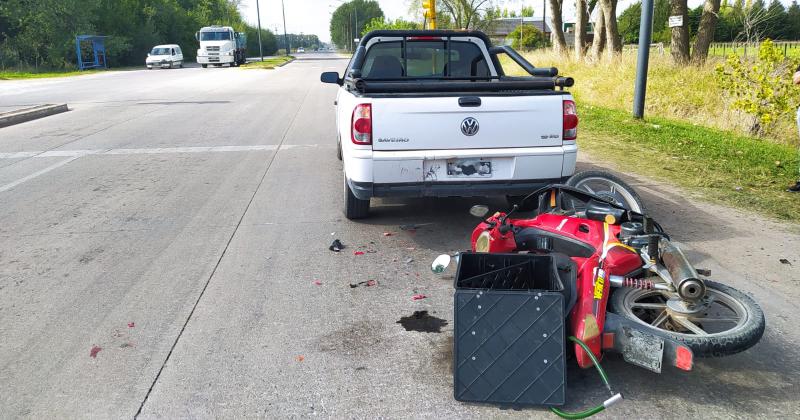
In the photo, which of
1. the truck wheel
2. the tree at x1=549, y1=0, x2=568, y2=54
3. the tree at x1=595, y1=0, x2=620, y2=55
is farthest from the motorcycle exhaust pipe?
the tree at x1=549, y1=0, x2=568, y2=54

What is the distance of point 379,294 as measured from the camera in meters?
4.50

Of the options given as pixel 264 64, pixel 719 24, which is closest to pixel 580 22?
pixel 264 64

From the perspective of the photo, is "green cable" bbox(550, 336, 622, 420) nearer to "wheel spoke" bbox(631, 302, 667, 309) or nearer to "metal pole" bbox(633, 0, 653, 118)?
"wheel spoke" bbox(631, 302, 667, 309)

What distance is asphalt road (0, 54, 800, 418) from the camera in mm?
3199

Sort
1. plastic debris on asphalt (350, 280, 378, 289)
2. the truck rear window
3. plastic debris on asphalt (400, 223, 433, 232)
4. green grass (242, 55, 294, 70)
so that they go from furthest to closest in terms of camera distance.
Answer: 1. green grass (242, 55, 294, 70)
2. the truck rear window
3. plastic debris on asphalt (400, 223, 433, 232)
4. plastic debris on asphalt (350, 280, 378, 289)

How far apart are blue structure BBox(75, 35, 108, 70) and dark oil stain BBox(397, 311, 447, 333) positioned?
Answer: 48.8 metres

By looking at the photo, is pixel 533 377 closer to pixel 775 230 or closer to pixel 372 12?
pixel 775 230

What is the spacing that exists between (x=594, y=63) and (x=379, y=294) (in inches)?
718

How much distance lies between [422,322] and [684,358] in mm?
1560

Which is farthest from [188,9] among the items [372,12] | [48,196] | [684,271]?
[684,271]

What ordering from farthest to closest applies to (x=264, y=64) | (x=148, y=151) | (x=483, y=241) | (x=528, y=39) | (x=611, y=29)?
(x=528, y=39) → (x=264, y=64) → (x=611, y=29) → (x=148, y=151) → (x=483, y=241)

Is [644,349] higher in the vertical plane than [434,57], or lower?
lower

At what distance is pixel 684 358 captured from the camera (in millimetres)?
2996

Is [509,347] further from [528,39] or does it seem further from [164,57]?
[528,39]
